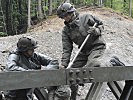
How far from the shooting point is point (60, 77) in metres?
3.79

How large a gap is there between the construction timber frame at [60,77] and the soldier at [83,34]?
177 centimetres

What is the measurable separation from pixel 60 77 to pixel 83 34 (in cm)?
274

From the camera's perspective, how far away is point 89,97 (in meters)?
4.87

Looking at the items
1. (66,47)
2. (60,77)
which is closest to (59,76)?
(60,77)

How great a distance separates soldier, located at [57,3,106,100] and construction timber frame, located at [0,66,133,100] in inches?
69.7

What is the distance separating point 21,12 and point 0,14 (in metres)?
2.67

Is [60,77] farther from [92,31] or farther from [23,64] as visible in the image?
[92,31]

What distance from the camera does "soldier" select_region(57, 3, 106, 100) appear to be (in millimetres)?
6152

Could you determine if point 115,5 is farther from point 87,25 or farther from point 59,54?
point 87,25

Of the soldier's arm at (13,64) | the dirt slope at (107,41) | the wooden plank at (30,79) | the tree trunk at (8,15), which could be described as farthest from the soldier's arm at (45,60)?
the tree trunk at (8,15)

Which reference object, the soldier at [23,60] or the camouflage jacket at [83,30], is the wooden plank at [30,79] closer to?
the soldier at [23,60]

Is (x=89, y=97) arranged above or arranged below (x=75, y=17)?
below

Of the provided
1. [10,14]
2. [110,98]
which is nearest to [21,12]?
[10,14]

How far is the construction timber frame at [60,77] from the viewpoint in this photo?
349 centimetres
